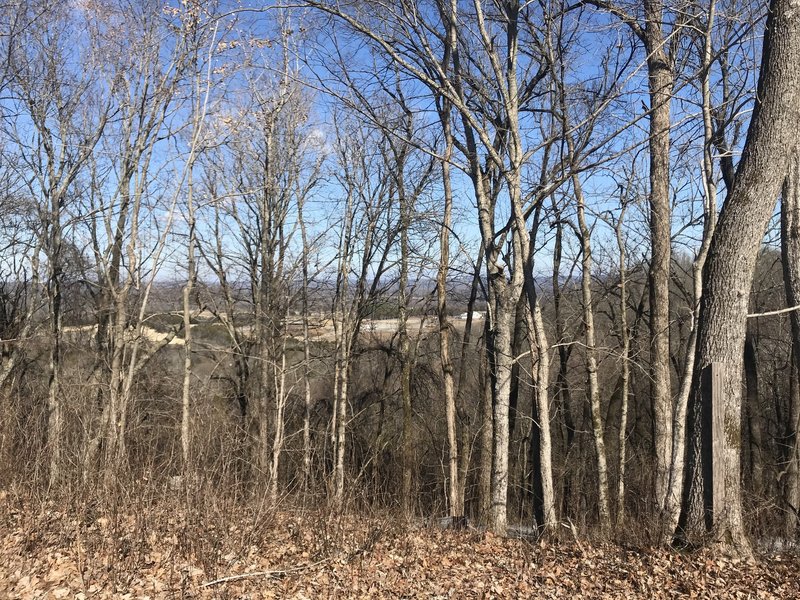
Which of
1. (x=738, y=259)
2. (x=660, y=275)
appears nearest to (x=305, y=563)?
(x=738, y=259)

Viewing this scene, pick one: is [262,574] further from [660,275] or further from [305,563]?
[660,275]

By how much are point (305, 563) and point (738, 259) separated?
4.61 meters

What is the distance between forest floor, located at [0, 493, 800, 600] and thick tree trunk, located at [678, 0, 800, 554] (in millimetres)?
568

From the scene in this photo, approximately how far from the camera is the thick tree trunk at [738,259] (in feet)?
17.8

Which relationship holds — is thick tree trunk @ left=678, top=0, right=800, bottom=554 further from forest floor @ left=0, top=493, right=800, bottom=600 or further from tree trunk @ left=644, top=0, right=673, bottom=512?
tree trunk @ left=644, top=0, right=673, bottom=512

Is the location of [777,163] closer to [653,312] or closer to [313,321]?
[653,312]

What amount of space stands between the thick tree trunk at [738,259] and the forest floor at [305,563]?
1.86ft

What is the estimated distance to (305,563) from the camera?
5512mm

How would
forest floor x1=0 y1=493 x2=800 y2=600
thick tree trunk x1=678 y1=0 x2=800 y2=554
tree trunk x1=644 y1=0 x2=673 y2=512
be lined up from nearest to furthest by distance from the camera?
forest floor x1=0 y1=493 x2=800 y2=600 → thick tree trunk x1=678 y1=0 x2=800 y2=554 → tree trunk x1=644 y1=0 x2=673 y2=512

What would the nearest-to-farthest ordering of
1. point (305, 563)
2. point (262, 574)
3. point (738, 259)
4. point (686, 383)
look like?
point (262, 574) → point (305, 563) → point (738, 259) → point (686, 383)

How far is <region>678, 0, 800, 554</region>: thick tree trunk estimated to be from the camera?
5.42m

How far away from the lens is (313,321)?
→ 20281 millimetres

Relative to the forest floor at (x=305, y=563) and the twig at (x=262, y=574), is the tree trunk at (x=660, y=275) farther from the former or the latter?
the twig at (x=262, y=574)

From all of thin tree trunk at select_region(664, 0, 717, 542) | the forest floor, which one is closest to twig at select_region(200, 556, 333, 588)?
the forest floor
